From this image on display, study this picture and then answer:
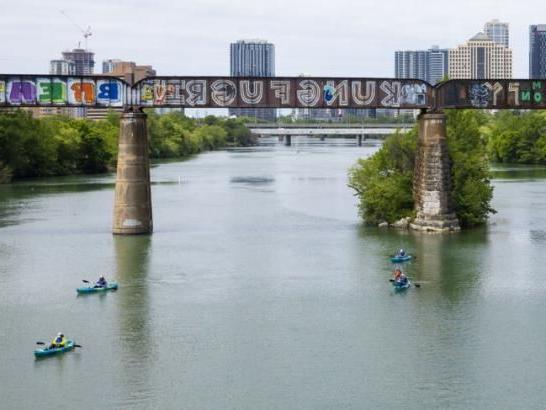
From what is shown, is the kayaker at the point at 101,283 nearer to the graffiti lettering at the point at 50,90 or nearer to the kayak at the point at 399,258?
the kayak at the point at 399,258

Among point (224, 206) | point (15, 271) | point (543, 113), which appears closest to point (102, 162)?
point (224, 206)

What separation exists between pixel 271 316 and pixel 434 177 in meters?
26.1

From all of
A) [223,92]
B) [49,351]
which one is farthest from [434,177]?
[49,351]

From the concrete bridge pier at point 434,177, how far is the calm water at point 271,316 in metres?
1.76

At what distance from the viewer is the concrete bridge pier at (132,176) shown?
65938 millimetres

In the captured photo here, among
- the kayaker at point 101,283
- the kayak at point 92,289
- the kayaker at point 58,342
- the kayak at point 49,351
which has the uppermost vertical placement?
the kayaker at point 101,283

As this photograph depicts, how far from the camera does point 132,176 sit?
2598 inches

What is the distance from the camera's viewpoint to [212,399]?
34.6 metres

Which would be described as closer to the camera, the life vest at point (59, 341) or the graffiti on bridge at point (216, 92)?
the life vest at point (59, 341)

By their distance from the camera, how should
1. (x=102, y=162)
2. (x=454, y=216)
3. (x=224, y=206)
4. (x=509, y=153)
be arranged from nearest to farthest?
(x=454, y=216), (x=224, y=206), (x=102, y=162), (x=509, y=153)

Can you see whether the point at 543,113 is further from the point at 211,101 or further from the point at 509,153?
the point at 211,101

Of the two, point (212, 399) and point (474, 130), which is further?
point (474, 130)

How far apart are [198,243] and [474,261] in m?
17.6

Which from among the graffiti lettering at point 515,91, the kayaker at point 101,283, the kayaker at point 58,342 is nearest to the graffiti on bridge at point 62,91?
the kayaker at point 101,283
